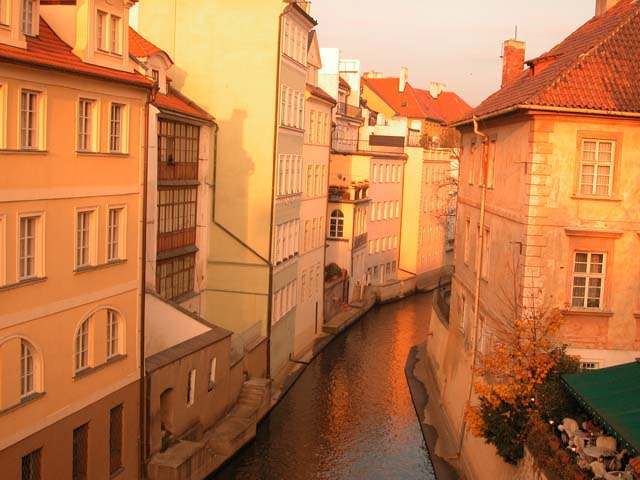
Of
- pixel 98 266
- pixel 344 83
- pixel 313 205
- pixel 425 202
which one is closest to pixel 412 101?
pixel 425 202

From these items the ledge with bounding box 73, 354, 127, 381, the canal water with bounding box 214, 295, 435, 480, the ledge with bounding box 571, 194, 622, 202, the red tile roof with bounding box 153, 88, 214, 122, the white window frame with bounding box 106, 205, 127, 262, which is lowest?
the canal water with bounding box 214, 295, 435, 480

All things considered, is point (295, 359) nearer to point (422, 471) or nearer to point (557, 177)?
point (422, 471)

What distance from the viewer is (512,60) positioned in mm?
31625

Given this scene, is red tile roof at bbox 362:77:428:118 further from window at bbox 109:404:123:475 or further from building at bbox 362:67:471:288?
window at bbox 109:404:123:475

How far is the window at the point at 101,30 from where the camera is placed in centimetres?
1800

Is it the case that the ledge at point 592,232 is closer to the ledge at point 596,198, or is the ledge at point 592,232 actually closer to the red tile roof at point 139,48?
the ledge at point 596,198

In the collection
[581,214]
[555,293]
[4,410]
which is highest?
[581,214]

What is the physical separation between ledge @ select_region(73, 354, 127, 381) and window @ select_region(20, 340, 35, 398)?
1.28 m

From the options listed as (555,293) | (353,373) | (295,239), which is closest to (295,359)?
(353,373)

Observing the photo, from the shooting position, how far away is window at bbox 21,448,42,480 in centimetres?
1627

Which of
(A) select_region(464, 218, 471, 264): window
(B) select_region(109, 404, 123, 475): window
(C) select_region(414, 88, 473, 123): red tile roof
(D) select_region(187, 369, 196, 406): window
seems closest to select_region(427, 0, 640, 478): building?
(A) select_region(464, 218, 471, 264): window

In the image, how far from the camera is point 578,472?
1472 cm

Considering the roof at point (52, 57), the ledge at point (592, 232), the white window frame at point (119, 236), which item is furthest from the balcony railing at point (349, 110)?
the roof at point (52, 57)

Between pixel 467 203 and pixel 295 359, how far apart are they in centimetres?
1222
